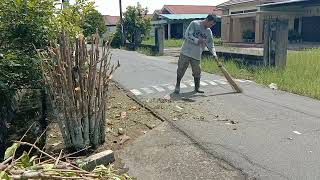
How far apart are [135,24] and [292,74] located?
23.8 meters

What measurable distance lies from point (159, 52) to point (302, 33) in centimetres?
1340

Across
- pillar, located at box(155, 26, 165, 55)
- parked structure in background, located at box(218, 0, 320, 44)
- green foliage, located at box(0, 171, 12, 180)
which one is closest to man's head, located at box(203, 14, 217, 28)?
green foliage, located at box(0, 171, 12, 180)

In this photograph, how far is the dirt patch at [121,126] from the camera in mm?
4879

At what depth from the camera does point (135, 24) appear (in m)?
32.3

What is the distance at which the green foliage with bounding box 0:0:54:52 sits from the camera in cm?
467

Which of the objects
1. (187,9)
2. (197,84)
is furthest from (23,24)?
(187,9)

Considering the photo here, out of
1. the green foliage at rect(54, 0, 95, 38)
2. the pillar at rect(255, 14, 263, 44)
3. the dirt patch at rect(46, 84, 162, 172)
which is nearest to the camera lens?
the dirt patch at rect(46, 84, 162, 172)

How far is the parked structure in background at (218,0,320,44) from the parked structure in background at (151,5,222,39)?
6057 millimetres

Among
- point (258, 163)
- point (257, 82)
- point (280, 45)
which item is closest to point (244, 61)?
point (280, 45)

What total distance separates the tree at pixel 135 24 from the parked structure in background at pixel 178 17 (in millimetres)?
6449

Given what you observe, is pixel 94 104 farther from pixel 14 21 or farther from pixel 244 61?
pixel 244 61

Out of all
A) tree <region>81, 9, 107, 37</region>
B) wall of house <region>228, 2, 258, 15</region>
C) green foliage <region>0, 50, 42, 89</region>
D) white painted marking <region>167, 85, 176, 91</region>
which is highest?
wall of house <region>228, 2, 258, 15</region>

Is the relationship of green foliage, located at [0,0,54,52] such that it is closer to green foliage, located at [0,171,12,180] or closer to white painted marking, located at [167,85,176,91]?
green foliage, located at [0,171,12,180]

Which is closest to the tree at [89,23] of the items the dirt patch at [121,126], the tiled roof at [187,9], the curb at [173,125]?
the dirt patch at [121,126]
